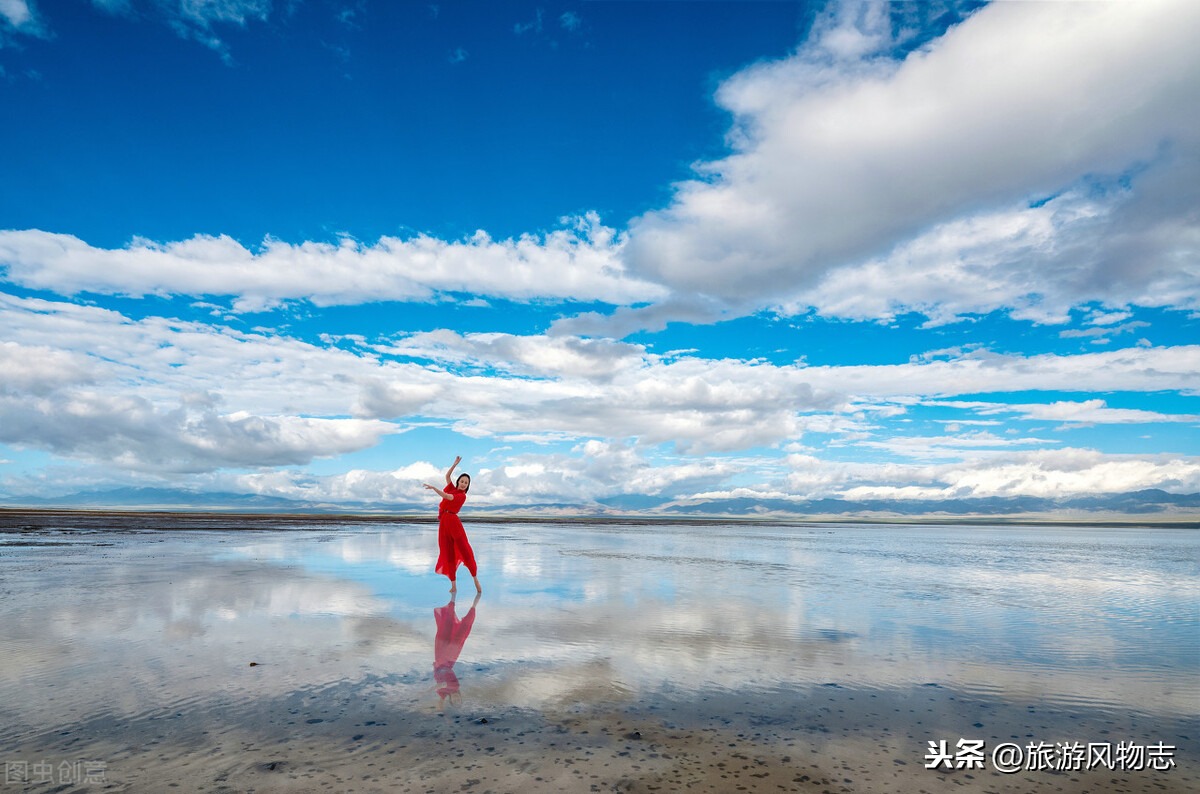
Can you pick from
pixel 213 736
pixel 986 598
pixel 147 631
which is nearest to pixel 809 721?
pixel 213 736

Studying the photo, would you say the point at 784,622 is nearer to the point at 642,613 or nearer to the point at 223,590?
the point at 642,613

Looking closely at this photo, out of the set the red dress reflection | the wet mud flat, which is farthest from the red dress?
the wet mud flat

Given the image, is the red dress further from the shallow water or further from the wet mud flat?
the wet mud flat

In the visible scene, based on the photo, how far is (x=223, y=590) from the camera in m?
14.7

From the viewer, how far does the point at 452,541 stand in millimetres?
15273

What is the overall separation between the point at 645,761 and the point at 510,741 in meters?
1.35

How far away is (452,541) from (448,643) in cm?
571

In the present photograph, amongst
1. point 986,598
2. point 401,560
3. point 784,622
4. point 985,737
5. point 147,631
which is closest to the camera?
point 985,737

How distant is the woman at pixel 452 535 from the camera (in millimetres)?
15066

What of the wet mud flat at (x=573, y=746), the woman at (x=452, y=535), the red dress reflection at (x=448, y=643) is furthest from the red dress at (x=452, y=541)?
the wet mud flat at (x=573, y=746)

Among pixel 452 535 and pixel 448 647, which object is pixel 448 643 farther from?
pixel 452 535

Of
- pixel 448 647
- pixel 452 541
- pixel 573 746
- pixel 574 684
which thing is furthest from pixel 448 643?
pixel 452 541

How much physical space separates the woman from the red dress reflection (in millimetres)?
1466

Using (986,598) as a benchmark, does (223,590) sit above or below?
above
